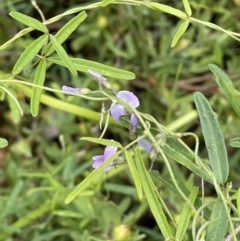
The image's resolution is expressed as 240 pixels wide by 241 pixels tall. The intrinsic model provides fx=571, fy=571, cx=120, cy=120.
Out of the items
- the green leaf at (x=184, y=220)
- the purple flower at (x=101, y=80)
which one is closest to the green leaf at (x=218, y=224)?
the green leaf at (x=184, y=220)

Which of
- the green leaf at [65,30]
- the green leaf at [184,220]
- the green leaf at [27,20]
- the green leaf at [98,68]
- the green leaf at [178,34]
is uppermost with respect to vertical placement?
the green leaf at [178,34]

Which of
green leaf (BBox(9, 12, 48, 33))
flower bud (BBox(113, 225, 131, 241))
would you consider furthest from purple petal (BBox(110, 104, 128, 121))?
flower bud (BBox(113, 225, 131, 241))

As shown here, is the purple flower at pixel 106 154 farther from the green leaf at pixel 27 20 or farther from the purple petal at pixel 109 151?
the green leaf at pixel 27 20

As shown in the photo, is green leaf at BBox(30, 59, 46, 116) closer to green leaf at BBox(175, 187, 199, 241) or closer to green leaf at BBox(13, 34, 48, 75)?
green leaf at BBox(13, 34, 48, 75)

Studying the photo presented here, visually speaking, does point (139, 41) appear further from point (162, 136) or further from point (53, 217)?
point (162, 136)

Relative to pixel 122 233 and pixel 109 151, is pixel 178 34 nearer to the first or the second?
pixel 109 151

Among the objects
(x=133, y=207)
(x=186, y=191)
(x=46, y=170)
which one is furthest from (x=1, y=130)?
(x=186, y=191)
